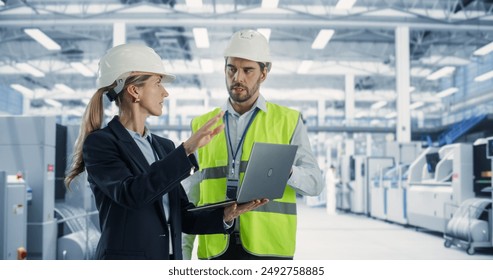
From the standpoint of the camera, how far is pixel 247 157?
2.10m

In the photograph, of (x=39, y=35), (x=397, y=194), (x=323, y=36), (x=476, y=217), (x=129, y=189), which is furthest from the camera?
(x=323, y=36)

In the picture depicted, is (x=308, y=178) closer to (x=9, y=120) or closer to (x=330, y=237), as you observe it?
(x=9, y=120)

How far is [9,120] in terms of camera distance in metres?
5.08

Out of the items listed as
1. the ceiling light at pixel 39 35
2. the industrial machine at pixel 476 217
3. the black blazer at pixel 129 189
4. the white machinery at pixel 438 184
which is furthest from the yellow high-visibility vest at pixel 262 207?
the ceiling light at pixel 39 35

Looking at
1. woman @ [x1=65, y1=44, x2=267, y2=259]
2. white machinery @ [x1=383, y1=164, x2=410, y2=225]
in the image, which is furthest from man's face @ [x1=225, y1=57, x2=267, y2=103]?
white machinery @ [x1=383, y1=164, x2=410, y2=225]

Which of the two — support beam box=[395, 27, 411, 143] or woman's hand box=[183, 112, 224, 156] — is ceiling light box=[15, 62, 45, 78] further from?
woman's hand box=[183, 112, 224, 156]

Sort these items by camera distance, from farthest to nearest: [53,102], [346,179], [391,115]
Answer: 1. [391,115]
2. [53,102]
3. [346,179]

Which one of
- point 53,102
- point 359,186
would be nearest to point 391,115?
point 359,186

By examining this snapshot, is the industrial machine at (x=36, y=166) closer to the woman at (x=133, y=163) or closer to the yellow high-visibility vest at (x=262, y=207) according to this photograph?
the yellow high-visibility vest at (x=262, y=207)

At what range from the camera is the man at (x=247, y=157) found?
6.84ft

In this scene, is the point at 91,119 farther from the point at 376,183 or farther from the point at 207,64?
the point at 207,64

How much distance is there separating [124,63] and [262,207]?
799 millimetres

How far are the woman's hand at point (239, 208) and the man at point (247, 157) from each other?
0.54 feet

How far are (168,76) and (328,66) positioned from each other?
19500mm
